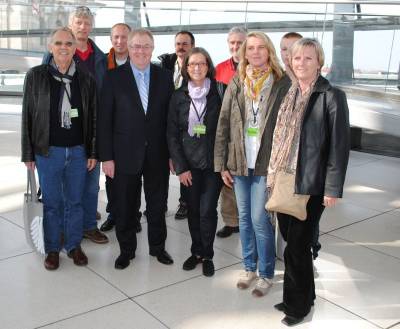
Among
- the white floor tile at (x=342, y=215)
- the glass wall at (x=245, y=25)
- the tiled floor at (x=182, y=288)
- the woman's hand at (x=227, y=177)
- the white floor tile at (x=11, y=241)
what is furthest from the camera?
the glass wall at (x=245, y=25)

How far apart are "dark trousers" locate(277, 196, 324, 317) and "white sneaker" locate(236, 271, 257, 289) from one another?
401mm

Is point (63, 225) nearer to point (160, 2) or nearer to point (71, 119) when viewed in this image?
point (71, 119)

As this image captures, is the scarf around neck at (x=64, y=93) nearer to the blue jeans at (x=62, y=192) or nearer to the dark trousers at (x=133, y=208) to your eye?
the blue jeans at (x=62, y=192)

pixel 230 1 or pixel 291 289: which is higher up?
pixel 230 1

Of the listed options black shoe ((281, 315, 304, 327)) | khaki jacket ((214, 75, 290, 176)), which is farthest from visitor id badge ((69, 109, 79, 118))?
black shoe ((281, 315, 304, 327))

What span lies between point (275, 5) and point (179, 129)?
4.88m

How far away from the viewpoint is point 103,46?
8.93 m

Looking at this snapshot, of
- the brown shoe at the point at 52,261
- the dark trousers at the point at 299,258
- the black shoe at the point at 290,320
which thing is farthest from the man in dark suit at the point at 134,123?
Result: the black shoe at the point at 290,320

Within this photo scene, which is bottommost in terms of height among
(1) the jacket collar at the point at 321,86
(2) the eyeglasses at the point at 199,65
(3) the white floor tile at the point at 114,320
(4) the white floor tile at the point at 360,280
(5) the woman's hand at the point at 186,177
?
(3) the white floor tile at the point at 114,320

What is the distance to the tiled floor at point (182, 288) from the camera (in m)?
3.02

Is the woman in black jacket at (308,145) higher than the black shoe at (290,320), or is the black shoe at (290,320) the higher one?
the woman in black jacket at (308,145)

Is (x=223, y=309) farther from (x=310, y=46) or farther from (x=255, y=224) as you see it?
(x=310, y=46)

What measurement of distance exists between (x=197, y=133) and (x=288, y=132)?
0.76 meters

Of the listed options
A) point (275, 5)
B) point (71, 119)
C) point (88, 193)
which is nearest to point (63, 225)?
point (88, 193)
